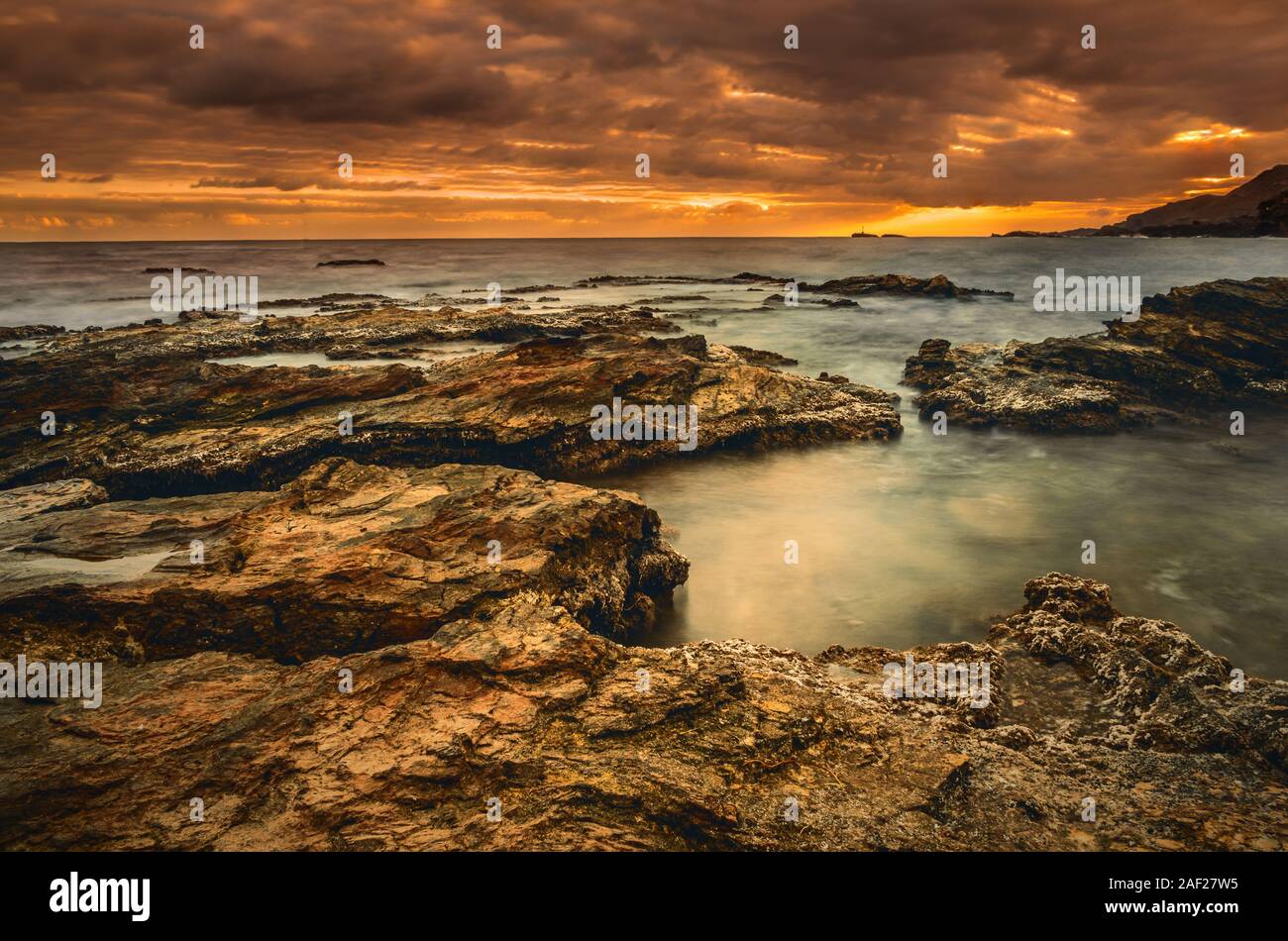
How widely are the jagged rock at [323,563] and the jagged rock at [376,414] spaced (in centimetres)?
346

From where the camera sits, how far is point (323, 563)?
357 inches

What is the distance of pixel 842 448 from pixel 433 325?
2301 centimetres

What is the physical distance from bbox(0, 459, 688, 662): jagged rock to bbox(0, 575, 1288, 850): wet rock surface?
30.1 inches

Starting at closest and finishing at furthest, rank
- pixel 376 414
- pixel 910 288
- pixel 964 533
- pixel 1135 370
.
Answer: pixel 964 533 < pixel 376 414 < pixel 1135 370 < pixel 910 288

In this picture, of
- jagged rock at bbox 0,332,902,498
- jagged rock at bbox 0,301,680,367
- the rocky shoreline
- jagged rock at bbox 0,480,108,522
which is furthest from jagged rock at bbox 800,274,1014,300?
jagged rock at bbox 0,480,108,522

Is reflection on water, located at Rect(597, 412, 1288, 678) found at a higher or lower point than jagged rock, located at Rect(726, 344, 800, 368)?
lower

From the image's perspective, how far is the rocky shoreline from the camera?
5.64 metres

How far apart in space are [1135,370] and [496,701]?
29452mm

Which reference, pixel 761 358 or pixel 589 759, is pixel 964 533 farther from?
pixel 761 358

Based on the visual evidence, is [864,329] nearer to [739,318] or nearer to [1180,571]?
[739,318]

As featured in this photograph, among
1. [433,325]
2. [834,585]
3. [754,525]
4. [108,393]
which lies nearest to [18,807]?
[834,585]

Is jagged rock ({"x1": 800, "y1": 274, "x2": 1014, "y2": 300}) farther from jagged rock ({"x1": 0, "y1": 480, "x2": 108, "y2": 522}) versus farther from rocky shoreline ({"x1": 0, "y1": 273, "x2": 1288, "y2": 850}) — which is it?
jagged rock ({"x1": 0, "y1": 480, "x2": 108, "y2": 522})

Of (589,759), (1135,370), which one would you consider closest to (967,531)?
(589,759)

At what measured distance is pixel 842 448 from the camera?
22.3m
